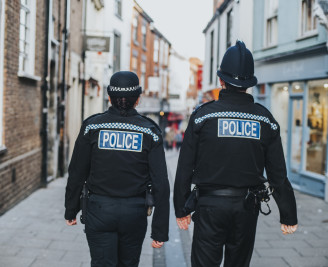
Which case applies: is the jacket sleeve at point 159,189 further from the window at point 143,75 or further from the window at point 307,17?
the window at point 143,75

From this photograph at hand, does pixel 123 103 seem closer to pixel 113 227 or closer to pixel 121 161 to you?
pixel 121 161

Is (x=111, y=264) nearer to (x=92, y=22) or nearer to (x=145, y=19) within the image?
(x=92, y=22)

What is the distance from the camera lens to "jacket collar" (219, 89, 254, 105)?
3498 mm

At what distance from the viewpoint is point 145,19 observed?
34.9m

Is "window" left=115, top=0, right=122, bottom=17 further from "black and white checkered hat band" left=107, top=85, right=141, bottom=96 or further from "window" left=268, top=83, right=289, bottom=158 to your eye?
"black and white checkered hat band" left=107, top=85, right=141, bottom=96

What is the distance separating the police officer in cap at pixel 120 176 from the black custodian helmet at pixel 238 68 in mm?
671

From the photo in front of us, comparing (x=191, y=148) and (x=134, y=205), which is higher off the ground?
(x=191, y=148)

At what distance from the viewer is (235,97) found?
3498mm

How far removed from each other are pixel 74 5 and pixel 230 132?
39.1 ft

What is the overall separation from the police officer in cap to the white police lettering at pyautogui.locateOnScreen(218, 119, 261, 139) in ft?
1.62

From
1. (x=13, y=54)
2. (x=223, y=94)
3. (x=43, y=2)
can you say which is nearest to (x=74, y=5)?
(x=43, y=2)

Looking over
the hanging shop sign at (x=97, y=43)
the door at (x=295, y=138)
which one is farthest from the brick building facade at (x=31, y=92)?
the door at (x=295, y=138)

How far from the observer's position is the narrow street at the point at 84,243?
5.62 meters

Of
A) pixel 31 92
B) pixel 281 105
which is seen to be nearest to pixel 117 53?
pixel 281 105
